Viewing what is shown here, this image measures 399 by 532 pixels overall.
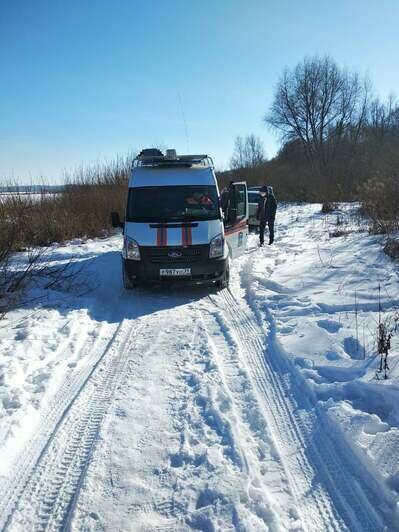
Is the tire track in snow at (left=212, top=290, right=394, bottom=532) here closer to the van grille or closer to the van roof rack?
the van grille

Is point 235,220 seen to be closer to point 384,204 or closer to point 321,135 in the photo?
point 384,204

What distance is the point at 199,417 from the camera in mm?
3205

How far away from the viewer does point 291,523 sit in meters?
2.17

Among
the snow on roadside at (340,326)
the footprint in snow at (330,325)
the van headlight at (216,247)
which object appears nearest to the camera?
the snow on roadside at (340,326)

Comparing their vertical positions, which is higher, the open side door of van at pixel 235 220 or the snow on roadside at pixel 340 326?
the open side door of van at pixel 235 220

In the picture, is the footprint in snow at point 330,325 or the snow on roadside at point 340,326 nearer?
the snow on roadside at point 340,326

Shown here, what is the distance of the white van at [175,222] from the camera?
266 inches

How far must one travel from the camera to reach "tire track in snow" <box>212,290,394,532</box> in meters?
2.23

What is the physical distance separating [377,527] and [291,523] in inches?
19.9

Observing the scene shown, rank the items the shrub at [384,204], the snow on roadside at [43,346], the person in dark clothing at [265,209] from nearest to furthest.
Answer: the snow on roadside at [43,346], the shrub at [384,204], the person in dark clothing at [265,209]

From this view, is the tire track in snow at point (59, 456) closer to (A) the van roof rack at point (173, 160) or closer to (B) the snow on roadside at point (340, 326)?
(B) the snow on roadside at point (340, 326)

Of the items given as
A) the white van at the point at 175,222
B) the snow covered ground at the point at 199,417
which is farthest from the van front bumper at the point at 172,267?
the snow covered ground at the point at 199,417

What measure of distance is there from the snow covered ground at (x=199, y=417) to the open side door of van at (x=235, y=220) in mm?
2228

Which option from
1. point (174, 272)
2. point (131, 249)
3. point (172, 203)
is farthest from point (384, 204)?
point (131, 249)
